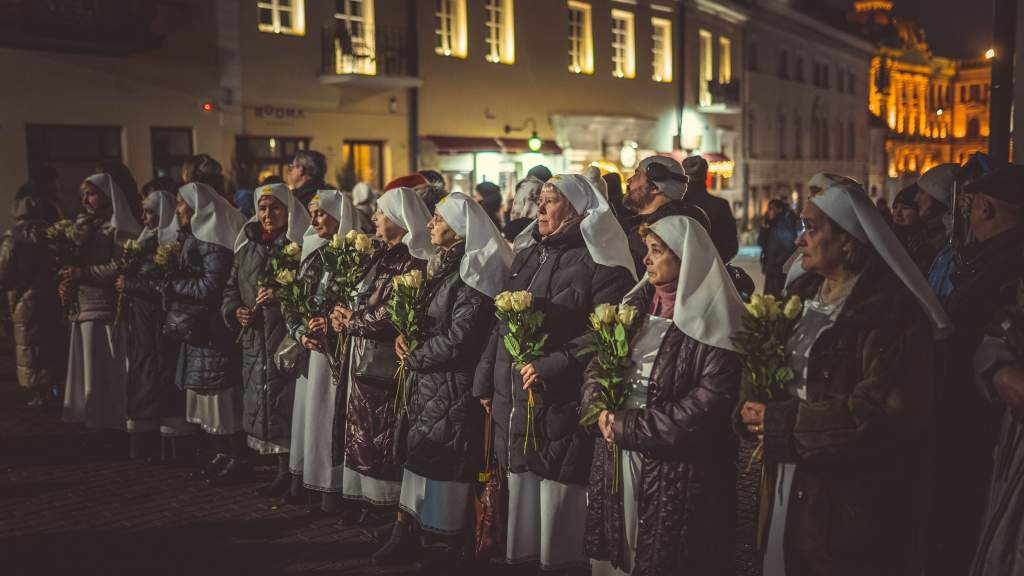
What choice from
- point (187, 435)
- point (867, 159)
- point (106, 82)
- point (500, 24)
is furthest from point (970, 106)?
point (187, 435)

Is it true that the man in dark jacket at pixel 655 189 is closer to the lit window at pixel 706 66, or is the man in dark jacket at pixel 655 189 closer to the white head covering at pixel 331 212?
the white head covering at pixel 331 212

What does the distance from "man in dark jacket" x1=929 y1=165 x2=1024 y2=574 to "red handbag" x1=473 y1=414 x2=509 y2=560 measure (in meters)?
2.35

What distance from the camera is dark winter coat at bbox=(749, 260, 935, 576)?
3553 millimetres

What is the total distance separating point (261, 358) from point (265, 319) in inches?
12.0

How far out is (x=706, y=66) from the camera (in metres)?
35.2

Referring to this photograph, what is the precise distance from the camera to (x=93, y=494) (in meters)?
7.28

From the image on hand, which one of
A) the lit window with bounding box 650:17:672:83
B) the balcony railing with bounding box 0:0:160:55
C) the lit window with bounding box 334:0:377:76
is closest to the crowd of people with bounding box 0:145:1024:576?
the balcony railing with bounding box 0:0:160:55

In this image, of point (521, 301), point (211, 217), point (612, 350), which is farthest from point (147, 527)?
point (612, 350)

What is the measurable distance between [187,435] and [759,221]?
28.9m

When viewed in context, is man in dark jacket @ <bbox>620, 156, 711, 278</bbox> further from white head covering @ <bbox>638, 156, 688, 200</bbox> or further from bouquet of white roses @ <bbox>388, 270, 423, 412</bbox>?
bouquet of white roses @ <bbox>388, 270, 423, 412</bbox>

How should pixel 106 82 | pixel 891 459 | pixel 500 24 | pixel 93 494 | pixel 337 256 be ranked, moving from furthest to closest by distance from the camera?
pixel 500 24 → pixel 106 82 → pixel 93 494 → pixel 337 256 → pixel 891 459

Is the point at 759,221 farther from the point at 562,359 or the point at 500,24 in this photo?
the point at 562,359

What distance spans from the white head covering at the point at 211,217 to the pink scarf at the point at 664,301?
433cm

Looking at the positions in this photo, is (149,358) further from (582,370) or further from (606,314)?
(606,314)
